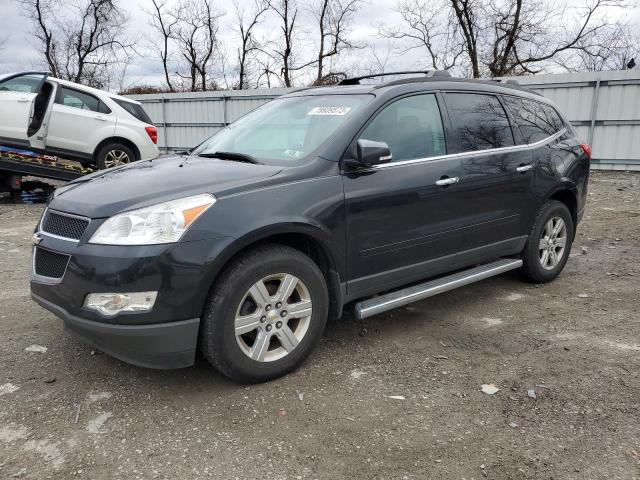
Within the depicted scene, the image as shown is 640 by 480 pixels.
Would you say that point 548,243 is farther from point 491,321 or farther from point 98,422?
point 98,422

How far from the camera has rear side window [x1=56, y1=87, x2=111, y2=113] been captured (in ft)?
29.8

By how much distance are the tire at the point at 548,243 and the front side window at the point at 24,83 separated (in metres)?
8.01

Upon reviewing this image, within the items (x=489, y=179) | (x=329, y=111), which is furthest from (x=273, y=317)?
(x=489, y=179)

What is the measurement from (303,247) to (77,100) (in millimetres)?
7618

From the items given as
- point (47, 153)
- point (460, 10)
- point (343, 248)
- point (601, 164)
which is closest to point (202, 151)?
point (343, 248)

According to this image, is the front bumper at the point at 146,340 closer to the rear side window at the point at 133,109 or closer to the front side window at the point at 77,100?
the front side window at the point at 77,100

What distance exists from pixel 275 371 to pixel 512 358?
59.9 inches

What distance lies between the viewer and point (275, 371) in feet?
10.1

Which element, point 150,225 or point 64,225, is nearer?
point 150,225

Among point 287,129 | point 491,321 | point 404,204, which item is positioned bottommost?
point 491,321

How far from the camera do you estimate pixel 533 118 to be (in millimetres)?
4785

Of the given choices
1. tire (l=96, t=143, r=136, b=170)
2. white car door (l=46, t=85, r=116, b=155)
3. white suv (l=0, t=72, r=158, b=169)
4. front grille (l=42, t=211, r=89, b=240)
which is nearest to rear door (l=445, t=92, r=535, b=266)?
front grille (l=42, t=211, r=89, b=240)

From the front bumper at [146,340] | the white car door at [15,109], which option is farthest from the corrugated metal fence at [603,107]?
the front bumper at [146,340]

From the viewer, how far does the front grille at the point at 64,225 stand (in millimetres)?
2820
